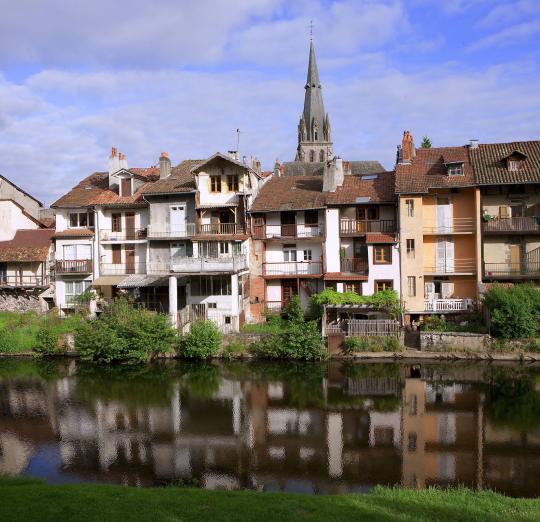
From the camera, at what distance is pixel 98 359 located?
37.2m

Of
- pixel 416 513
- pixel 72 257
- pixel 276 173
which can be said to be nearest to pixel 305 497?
pixel 416 513

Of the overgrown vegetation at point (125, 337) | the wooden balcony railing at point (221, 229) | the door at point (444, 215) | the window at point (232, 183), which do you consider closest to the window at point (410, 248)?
the door at point (444, 215)

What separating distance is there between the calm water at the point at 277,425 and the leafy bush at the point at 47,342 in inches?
130

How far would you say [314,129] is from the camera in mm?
103125

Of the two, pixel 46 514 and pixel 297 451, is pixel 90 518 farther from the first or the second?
pixel 297 451

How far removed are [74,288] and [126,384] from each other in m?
16.5

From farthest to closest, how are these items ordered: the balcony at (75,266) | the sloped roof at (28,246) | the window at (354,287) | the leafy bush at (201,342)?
the sloped roof at (28,246) < the balcony at (75,266) < the window at (354,287) < the leafy bush at (201,342)

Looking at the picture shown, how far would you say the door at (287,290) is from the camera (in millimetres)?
42969

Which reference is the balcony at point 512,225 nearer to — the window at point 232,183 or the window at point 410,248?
the window at point 410,248

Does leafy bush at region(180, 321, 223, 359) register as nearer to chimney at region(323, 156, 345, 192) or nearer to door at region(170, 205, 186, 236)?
door at region(170, 205, 186, 236)

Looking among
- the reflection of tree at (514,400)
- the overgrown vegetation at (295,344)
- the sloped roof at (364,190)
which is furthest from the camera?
the sloped roof at (364,190)

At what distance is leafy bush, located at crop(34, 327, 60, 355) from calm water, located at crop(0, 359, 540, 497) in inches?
130

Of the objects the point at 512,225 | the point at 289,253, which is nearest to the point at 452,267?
the point at 512,225

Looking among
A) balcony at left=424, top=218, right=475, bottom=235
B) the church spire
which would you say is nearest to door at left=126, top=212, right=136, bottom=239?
balcony at left=424, top=218, right=475, bottom=235
